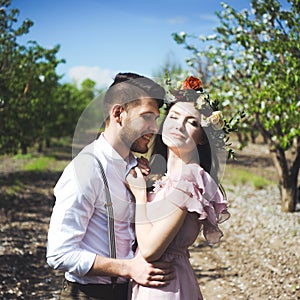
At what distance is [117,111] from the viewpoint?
2.19 meters

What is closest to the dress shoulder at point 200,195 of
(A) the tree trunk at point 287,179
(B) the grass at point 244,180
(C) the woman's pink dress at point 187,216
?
(C) the woman's pink dress at point 187,216

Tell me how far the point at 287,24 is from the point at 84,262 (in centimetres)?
675

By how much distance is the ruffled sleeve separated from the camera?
205 cm

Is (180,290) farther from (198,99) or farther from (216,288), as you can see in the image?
(216,288)

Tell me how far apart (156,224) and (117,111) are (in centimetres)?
55

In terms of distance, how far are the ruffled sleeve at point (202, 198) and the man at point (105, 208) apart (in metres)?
0.24

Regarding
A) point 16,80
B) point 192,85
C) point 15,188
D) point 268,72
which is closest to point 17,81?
point 16,80

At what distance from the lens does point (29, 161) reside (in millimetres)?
19828

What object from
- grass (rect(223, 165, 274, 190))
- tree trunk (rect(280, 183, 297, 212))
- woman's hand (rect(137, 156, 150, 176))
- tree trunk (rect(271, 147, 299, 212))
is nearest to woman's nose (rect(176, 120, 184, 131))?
woman's hand (rect(137, 156, 150, 176))

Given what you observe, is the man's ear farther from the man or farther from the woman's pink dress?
the woman's pink dress

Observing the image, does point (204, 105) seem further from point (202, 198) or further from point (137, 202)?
point (137, 202)

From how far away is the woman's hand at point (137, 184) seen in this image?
6.81 ft

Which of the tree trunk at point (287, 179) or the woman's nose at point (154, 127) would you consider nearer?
the woman's nose at point (154, 127)

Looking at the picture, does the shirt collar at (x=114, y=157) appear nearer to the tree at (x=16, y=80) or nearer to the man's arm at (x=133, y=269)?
the man's arm at (x=133, y=269)
